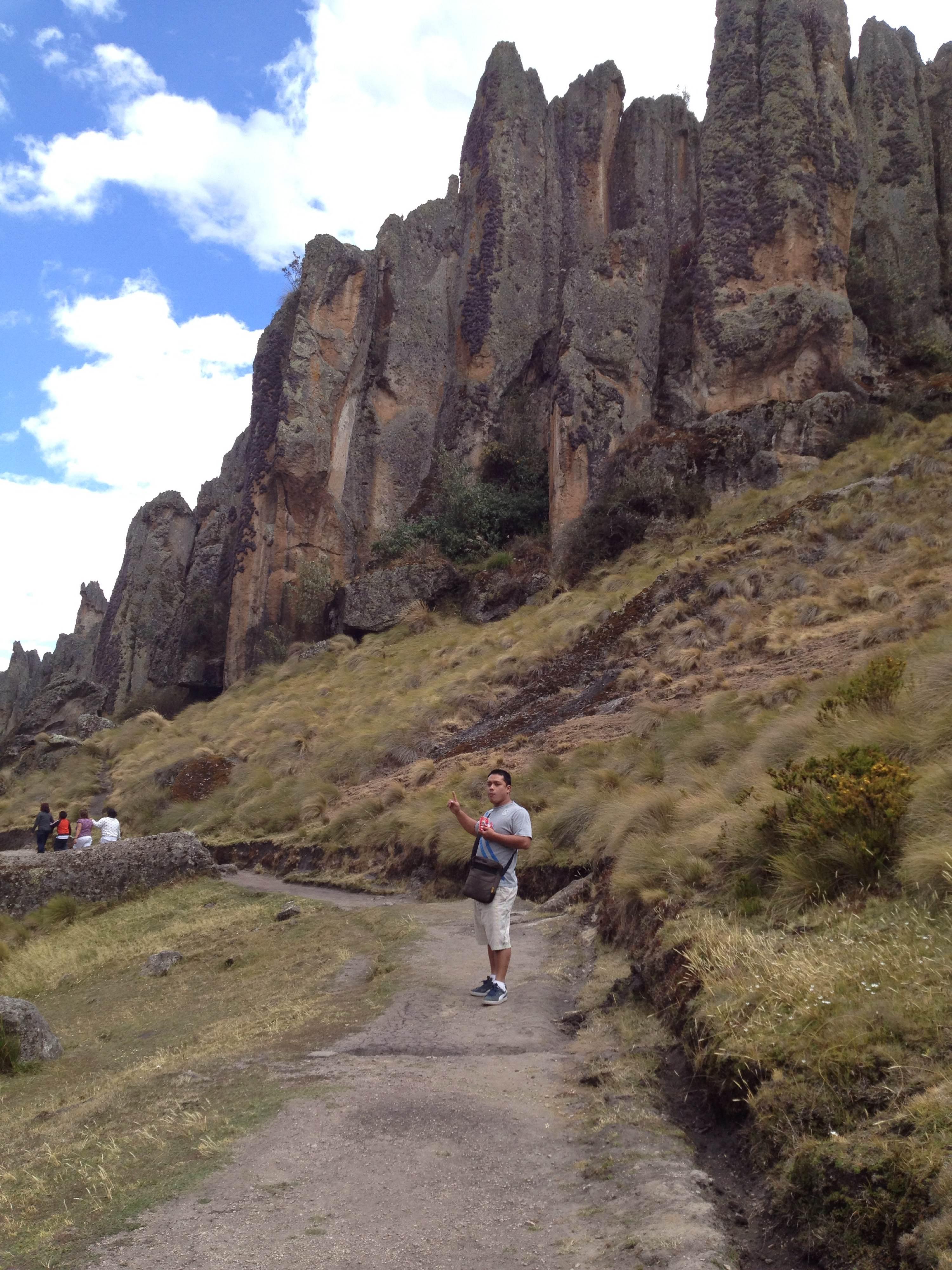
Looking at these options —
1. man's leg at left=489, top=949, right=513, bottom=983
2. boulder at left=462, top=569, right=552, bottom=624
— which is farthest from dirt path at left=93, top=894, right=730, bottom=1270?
boulder at left=462, top=569, right=552, bottom=624

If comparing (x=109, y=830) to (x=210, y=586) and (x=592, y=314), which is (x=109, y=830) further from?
(x=210, y=586)

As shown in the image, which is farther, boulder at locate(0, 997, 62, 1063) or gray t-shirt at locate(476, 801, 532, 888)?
gray t-shirt at locate(476, 801, 532, 888)

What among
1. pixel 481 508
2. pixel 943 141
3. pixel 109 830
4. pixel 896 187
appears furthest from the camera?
pixel 943 141

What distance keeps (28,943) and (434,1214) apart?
1003 cm

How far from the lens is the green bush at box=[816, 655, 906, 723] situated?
8703mm

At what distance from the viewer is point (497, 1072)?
5.57 meters

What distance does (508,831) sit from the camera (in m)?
7.52

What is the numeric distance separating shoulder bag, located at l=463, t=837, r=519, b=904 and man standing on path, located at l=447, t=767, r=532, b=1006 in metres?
0.03

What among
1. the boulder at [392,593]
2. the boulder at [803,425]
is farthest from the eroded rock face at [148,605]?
the boulder at [803,425]

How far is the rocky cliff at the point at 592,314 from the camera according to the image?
28141 mm

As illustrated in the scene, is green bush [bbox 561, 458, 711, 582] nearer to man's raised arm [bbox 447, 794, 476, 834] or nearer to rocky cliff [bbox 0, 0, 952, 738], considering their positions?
rocky cliff [bbox 0, 0, 952, 738]

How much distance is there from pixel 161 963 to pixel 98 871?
413 centimetres

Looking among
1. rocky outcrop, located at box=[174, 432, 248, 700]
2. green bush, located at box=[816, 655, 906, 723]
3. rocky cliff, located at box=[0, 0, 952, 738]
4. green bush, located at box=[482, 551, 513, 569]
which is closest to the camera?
green bush, located at box=[816, 655, 906, 723]

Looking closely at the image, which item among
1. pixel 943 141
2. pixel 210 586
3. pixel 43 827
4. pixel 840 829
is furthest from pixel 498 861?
pixel 943 141
